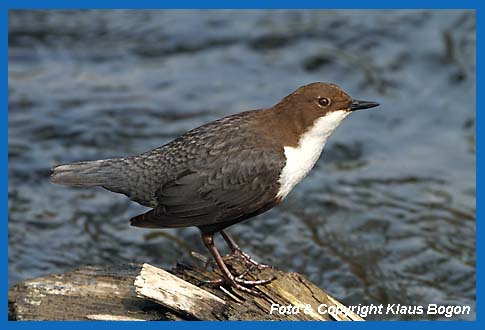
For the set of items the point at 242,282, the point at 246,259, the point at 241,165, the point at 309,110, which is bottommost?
the point at 242,282

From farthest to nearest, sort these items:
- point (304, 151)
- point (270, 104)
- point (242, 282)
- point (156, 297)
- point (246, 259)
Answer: point (270, 104), point (246, 259), point (304, 151), point (242, 282), point (156, 297)

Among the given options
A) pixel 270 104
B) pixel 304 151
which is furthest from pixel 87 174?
pixel 270 104

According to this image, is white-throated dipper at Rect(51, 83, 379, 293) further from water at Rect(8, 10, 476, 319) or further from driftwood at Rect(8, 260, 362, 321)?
water at Rect(8, 10, 476, 319)

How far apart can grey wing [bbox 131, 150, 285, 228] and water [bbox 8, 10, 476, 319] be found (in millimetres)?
1616

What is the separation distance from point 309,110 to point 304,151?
0.64ft

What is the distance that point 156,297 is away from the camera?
155 inches

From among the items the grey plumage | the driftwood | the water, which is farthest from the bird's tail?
the water

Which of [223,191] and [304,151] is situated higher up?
[304,151]

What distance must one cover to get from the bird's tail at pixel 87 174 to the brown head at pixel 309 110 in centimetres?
78

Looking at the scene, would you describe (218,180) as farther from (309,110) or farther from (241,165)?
(309,110)

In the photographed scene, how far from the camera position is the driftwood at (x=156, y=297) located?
397 centimetres

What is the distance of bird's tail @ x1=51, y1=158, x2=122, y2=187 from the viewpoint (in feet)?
14.5

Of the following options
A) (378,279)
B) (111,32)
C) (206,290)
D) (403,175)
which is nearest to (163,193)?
(206,290)

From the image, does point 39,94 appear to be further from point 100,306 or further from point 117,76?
point 100,306
